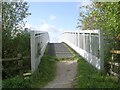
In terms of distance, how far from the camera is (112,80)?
12016 millimetres

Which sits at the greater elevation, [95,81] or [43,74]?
[95,81]

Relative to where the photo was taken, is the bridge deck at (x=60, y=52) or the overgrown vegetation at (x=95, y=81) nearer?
the overgrown vegetation at (x=95, y=81)

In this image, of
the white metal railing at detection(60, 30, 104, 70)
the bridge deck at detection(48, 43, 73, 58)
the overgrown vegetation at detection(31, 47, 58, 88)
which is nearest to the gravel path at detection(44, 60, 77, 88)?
the overgrown vegetation at detection(31, 47, 58, 88)

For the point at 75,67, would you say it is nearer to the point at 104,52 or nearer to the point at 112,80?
the point at 104,52

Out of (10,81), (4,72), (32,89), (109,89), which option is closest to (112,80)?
(109,89)

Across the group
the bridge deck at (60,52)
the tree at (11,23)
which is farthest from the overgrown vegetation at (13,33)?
the bridge deck at (60,52)

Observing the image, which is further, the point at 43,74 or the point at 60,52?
the point at 60,52

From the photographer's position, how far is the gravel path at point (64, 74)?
12633mm

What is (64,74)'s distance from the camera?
49.1ft

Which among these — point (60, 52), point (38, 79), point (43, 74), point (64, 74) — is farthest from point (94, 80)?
point (60, 52)

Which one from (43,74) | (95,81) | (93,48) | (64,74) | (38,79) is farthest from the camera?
(93,48)

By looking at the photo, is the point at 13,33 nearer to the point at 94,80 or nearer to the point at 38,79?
the point at 38,79

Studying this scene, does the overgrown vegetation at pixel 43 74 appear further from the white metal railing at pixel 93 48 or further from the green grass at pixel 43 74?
the white metal railing at pixel 93 48

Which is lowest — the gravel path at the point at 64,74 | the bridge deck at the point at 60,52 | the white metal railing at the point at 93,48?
the gravel path at the point at 64,74
